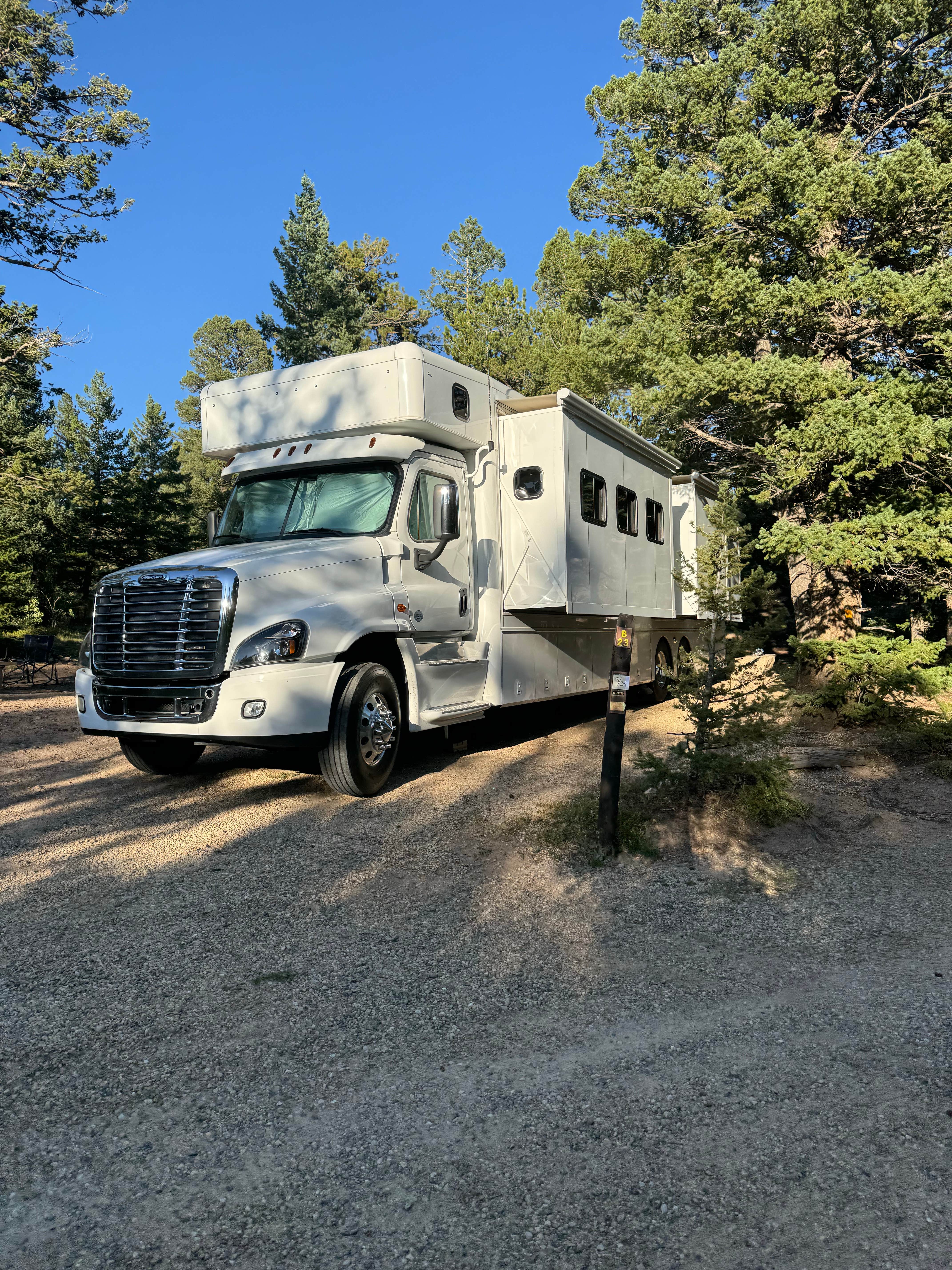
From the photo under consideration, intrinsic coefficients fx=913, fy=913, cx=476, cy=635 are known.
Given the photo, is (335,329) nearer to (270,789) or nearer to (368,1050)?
(270,789)

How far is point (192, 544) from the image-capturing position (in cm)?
2978

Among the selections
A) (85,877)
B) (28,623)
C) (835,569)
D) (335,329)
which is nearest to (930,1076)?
(85,877)

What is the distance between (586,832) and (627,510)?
17.7 ft

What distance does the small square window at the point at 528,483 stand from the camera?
865cm

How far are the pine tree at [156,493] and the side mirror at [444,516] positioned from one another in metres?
19.2

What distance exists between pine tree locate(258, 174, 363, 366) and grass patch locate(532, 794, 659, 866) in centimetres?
2495

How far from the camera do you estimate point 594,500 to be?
9.32 metres

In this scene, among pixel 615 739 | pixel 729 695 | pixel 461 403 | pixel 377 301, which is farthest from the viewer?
Result: pixel 377 301

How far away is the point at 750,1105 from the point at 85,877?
4013 millimetres

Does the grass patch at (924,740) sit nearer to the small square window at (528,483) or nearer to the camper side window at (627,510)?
the camper side window at (627,510)

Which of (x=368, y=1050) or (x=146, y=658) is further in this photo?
(x=146, y=658)

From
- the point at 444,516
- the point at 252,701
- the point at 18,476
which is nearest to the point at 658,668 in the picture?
the point at 444,516

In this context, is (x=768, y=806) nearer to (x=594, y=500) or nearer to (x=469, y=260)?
(x=594, y=500)

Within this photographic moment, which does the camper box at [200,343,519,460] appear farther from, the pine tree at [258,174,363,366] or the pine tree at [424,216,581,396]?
the pine tree at [258,174,363,366]
